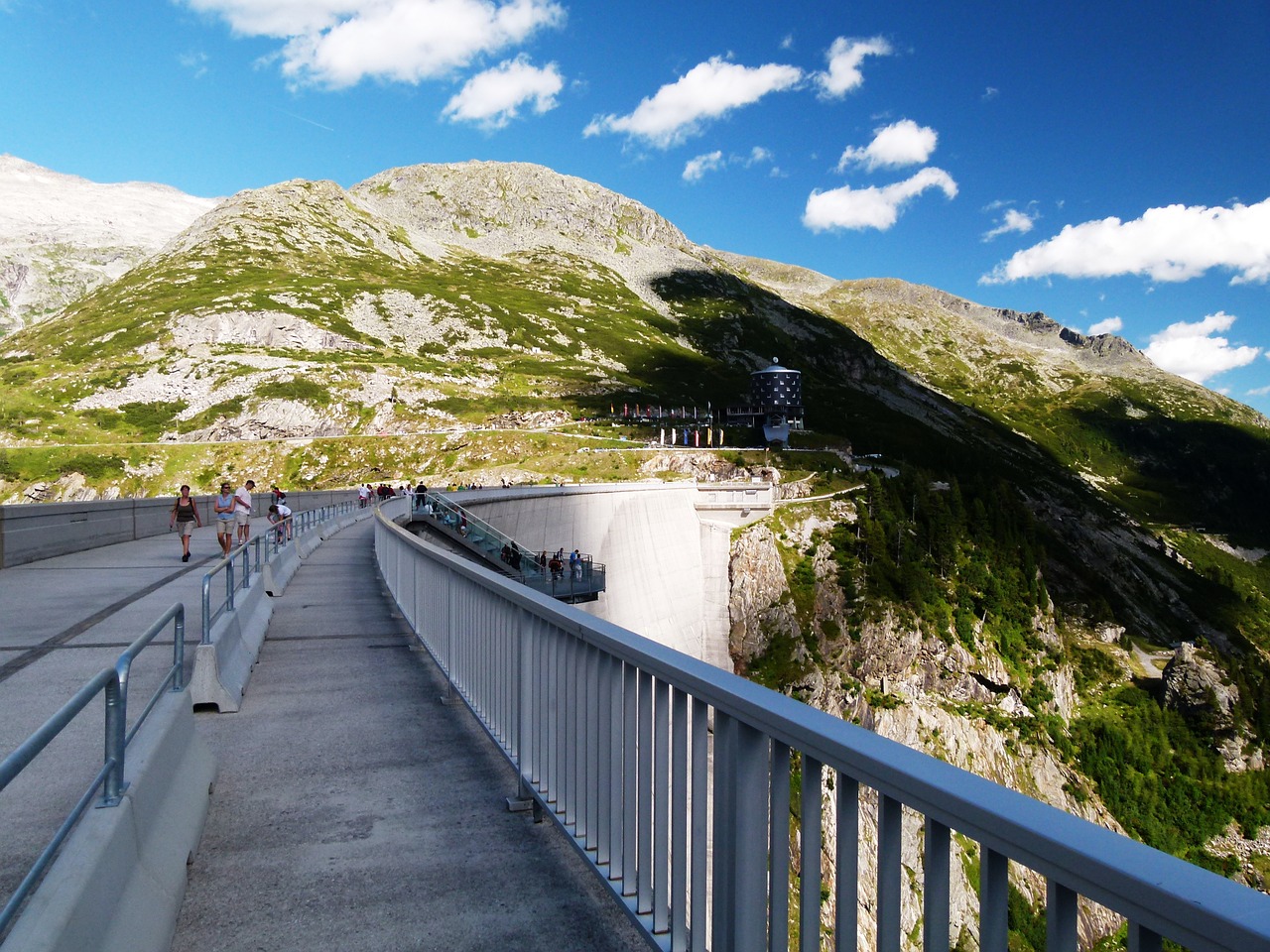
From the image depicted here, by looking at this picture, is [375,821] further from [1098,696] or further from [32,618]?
[1098,696]

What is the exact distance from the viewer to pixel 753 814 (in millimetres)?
3062

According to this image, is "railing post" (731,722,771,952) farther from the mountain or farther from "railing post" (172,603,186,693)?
the mountain

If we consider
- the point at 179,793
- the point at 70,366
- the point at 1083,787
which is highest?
the point at 70,366

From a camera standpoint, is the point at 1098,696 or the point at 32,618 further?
the point at 1098,696

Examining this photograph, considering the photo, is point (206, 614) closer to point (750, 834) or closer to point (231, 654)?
point (231, 654)

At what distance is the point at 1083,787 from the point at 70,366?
12558cm

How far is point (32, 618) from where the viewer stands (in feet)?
39.6

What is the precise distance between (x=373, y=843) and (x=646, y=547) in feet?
169

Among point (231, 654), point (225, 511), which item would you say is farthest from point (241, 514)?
point (231, 654)

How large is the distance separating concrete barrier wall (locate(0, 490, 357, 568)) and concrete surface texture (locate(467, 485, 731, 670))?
14273 millimetres

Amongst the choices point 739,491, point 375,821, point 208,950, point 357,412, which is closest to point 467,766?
point 375,821

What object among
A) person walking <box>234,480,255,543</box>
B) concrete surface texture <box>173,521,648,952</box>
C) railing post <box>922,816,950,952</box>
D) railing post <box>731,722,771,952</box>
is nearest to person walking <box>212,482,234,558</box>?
person walking <box>234,480,255,543</box>

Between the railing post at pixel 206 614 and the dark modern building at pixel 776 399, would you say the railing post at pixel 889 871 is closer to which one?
the railing post at pixel 206 614

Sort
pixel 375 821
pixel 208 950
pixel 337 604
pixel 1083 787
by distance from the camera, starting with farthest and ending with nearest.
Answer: pixel 1083 787, pixel 337 604, pixel 375 821, pixel 208 950
